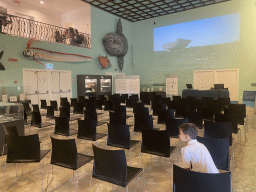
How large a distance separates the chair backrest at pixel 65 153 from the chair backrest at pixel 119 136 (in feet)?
3.43

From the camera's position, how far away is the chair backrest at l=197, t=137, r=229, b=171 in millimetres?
2631

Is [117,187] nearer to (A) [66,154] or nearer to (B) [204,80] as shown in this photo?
(A) [66,154]

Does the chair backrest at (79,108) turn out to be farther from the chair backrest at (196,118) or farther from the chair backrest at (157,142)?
the chair backrest at (157,142)

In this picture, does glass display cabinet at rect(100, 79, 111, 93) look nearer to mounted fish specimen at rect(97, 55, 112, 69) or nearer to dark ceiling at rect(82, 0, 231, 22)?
mounted fish specimen at rect(97, 55, 112, 69)

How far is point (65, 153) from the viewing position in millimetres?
2697

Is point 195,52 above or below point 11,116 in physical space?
above

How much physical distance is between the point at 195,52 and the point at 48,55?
9561mm

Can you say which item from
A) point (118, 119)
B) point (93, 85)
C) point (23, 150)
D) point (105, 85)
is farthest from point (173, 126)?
point (105, 85)

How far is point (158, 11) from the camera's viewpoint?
14023 mm

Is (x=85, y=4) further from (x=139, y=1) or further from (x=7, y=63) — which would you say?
(x=7, y=63)

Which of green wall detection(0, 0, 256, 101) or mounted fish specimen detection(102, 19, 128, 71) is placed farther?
mounted fish specimen detection(102, 19, 128, 71)

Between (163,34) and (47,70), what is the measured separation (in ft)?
29.2

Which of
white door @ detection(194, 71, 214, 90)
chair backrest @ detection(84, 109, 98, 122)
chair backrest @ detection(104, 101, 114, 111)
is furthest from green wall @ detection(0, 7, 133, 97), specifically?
chair backrest @ detection(84, 109, 98, 122)

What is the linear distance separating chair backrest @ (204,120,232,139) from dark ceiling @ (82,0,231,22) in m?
10.9
